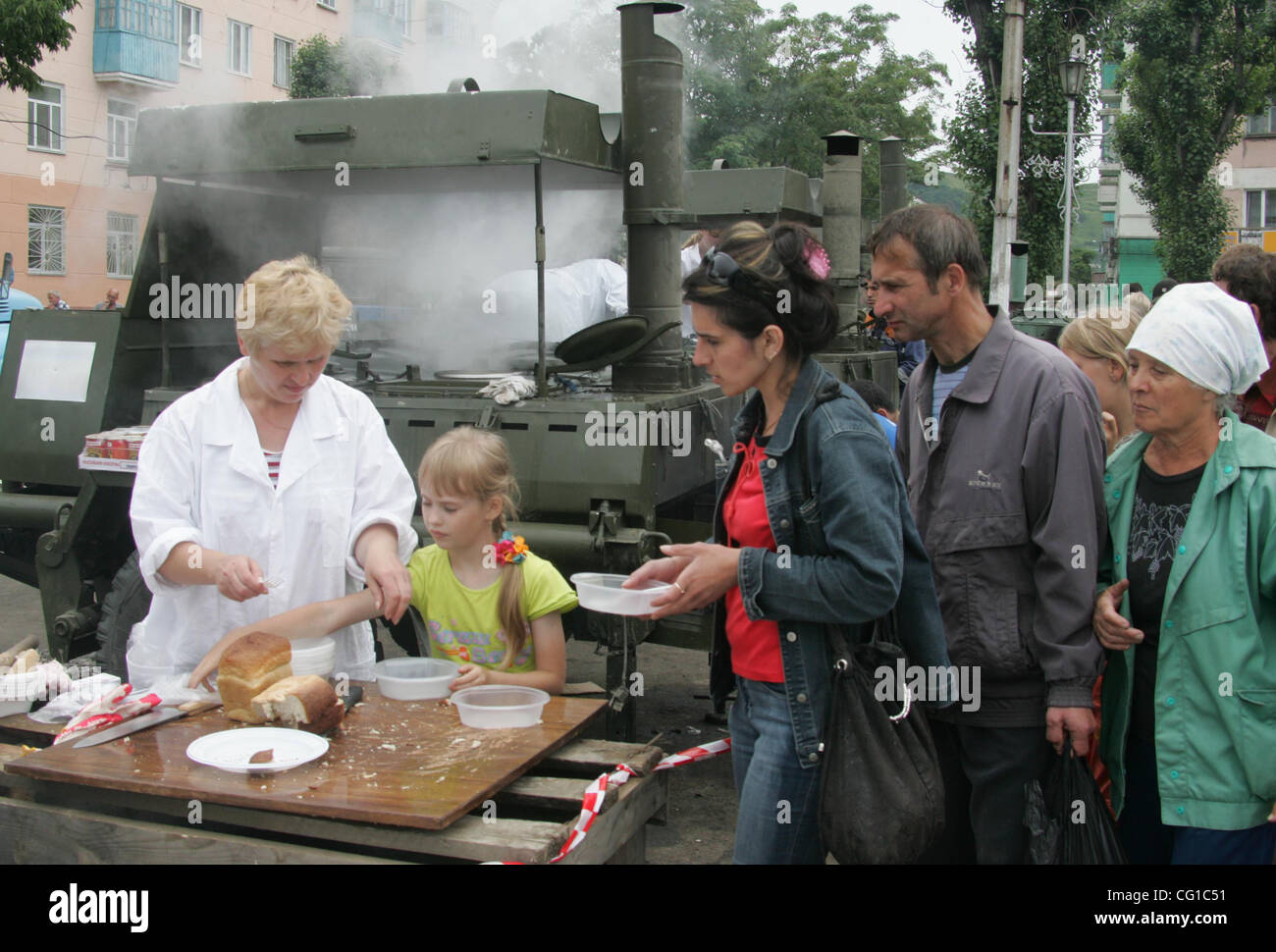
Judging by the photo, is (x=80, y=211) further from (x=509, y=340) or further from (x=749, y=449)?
(x=749, y=449)

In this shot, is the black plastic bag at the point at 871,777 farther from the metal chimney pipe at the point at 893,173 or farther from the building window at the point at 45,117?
the building window at the point at 45,117

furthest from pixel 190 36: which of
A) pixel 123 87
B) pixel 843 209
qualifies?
pixel 843 209

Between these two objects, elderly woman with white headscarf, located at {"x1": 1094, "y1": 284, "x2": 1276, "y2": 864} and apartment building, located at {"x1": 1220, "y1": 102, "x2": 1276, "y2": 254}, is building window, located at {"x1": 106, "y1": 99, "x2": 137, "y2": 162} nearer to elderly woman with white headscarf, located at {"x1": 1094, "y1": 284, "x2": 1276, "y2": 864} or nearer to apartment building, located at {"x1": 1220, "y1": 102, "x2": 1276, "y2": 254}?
elderly woman with white headscarf, located at {"x1": 1094, "y1": 284, "x2": 1276, "y2": 864}

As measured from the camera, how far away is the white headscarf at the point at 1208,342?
2664 mm

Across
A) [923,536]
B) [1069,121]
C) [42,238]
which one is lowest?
[923,536]

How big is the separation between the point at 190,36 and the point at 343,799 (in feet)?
29.2

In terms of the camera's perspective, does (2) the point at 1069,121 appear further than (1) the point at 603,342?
Yes

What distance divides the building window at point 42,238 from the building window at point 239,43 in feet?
11.0

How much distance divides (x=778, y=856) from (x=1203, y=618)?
1.07 m

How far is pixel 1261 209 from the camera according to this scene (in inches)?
1618

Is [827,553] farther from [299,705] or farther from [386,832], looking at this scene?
[299,705]

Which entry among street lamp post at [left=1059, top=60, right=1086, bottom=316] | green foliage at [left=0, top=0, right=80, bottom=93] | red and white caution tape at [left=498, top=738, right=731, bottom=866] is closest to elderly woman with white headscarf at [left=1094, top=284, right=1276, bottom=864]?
red and white caution tape at [left=498, top=738, right=731, bottom=866]

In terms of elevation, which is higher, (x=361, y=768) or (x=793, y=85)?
(x=793, y=85)
